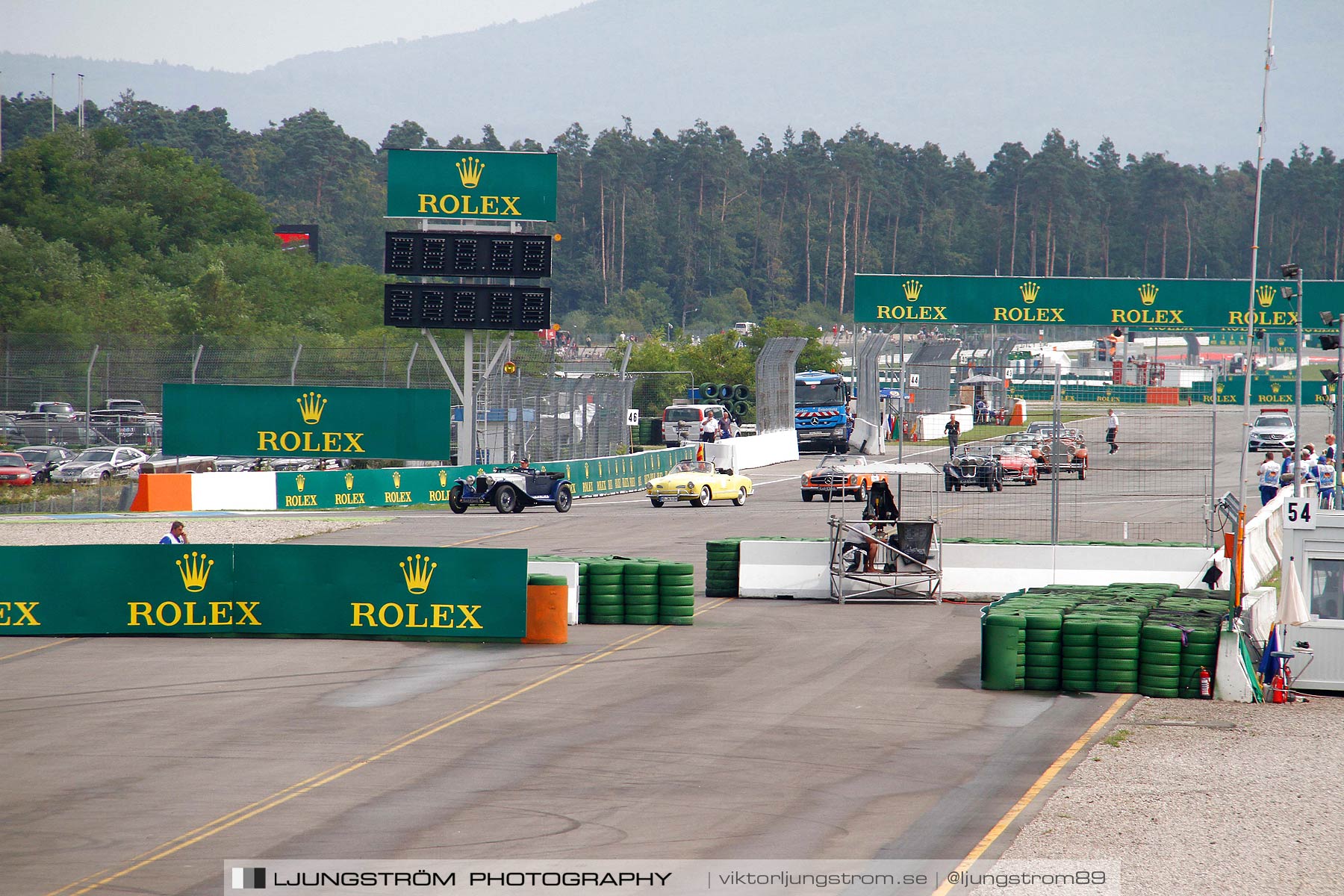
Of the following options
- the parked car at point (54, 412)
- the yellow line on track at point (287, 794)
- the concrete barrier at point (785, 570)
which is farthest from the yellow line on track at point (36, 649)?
the parked car at point (54, 412)

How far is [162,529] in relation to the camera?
30062 millimetres

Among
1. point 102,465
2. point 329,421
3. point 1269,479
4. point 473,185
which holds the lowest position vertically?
point 102,465

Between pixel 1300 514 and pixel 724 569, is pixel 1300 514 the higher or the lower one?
the higher one

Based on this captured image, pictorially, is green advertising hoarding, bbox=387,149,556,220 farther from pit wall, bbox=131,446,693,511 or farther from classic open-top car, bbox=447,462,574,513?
classic open-top car, bbox=447,462,574,513

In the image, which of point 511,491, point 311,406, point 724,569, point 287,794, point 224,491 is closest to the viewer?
point 287,794

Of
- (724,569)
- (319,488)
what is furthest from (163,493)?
(724,569)

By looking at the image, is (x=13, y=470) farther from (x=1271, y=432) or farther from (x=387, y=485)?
(x=1271, y=432)

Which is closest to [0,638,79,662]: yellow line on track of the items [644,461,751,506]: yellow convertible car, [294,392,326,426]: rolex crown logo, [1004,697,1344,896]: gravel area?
[294,392,326,426]: rolex crown logo

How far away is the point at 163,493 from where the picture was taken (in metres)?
34.0

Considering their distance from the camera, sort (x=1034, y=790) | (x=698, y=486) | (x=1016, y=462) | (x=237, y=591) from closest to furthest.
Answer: (x=1034, y=790) → (x=237, y=591) → (x=698, y=486) → (x=1016, y=462)

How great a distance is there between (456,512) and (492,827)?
24992 millimetres

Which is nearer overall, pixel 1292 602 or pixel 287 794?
pixel 287 794

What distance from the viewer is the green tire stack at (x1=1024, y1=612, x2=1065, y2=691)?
1505 centimetres

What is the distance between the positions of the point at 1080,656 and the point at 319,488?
24.5 meters
